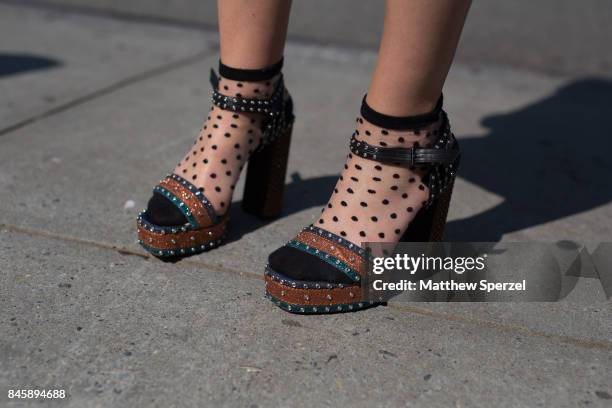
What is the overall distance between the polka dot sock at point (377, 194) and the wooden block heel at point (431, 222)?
0.06m

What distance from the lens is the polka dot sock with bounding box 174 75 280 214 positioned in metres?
1.64

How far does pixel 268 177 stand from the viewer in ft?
5.90

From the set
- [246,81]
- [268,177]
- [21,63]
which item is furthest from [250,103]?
[21,63]

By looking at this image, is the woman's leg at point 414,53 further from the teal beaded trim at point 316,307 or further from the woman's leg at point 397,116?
the teal beaded trim at point 316,307

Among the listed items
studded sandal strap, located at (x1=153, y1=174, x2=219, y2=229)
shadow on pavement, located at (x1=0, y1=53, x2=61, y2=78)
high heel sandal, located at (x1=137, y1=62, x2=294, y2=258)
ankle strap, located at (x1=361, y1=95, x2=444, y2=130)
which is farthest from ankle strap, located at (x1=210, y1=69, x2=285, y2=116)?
shadow on pavement, located at (x1=0, y1=53, x2=61, y2=78)

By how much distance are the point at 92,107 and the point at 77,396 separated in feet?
5.38

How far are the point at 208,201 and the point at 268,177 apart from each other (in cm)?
22

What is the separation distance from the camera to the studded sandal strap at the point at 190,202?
160 cm

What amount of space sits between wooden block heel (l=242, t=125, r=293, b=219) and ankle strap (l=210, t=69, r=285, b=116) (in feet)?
0.31

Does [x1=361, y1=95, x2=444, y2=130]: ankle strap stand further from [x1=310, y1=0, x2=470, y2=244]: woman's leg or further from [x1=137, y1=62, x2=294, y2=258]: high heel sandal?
[x1=137, y1=62, x2=294, y2=258]: high heel sandal

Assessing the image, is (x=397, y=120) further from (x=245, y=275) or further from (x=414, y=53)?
(x=245, y=275)

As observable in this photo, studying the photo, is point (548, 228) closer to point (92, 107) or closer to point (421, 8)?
point (421, 8)

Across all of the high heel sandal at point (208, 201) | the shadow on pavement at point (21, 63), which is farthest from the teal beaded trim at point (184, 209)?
the shadow on pavement at point (21, 63)

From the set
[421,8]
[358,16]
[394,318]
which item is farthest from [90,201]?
[358,16]
